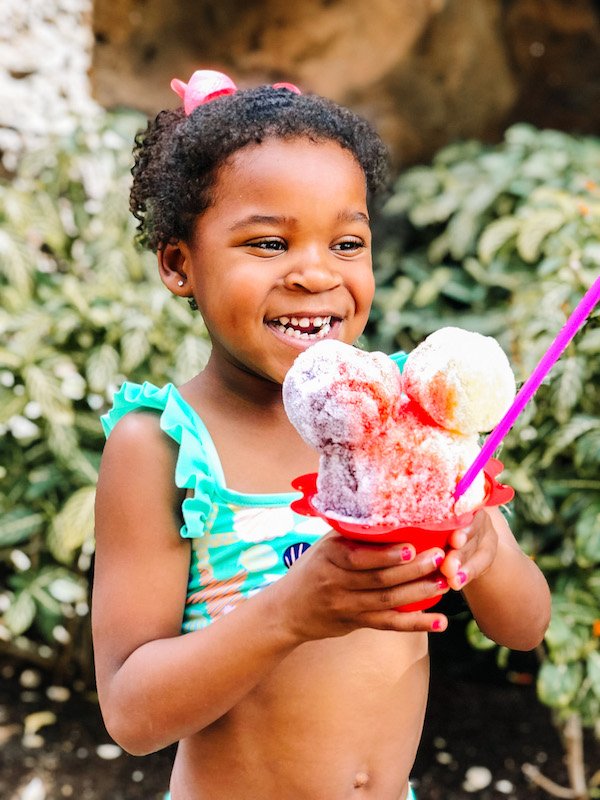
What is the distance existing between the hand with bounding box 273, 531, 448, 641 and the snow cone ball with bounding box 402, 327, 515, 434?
151mm

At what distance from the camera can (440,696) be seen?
367 cm

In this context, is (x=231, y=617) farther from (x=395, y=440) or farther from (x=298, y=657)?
(x=395, y=440)

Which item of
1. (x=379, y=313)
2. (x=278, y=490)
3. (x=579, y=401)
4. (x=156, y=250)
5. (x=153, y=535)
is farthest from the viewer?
(x=379, y=313)

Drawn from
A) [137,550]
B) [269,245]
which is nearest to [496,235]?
[269,245]

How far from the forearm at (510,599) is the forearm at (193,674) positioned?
0.35 m

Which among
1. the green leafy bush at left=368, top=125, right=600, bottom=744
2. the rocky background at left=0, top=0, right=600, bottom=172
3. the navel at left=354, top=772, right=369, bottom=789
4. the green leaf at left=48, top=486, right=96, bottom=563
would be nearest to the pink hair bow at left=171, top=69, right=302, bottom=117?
the green leafy bush at left=368, top=125, right=600, bottom=744

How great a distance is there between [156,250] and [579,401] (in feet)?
5.09

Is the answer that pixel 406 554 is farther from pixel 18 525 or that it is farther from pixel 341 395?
pixel 18 525

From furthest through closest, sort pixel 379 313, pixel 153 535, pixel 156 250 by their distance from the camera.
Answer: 1. pixel 379 313
2. pixel 156 250
3. pixel 153 535

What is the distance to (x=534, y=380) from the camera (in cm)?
101

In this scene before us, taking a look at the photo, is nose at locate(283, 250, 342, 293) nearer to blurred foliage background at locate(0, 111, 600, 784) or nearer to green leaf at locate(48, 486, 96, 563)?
blurred foliage background at locate(0, 111, 600, 784)

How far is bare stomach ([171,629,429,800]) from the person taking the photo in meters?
1.48

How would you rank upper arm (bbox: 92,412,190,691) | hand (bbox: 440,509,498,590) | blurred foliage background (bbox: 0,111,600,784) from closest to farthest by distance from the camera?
hand (bbox: 440,509,498,590), upper arm (bbox: 92,412,190,691), blurred foliage background (bbox: 0,111,600,784)

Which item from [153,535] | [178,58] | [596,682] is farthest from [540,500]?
[178,58]
